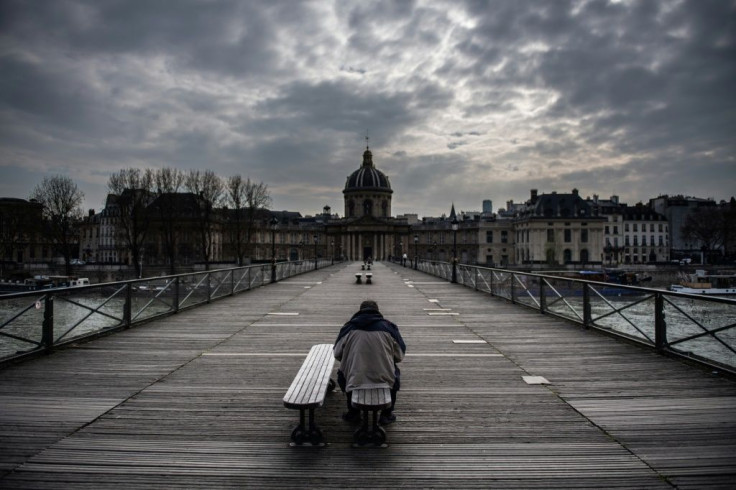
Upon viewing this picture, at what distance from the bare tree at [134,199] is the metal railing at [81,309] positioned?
4230 centimetres

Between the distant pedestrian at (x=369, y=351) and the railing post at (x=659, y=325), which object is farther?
the railing post at (x=659, y=325)

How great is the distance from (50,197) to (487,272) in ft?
173

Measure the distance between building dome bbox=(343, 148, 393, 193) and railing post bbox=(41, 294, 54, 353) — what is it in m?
107

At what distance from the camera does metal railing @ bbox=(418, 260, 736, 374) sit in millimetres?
6910

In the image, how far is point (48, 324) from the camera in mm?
8484

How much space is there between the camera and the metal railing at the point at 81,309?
24.9 ft

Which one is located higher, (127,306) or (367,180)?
(367,180)

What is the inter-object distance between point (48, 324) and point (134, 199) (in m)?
50.8

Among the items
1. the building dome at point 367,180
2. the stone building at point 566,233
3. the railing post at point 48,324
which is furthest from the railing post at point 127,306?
the building dome at point 367,180

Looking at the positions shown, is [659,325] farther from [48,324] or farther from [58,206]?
[58,206]

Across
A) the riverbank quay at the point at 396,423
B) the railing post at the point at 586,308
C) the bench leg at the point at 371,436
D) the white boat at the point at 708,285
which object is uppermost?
the railing post at the point at 586,308

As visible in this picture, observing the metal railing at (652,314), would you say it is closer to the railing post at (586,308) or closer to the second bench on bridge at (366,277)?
the railing post at (586,308)

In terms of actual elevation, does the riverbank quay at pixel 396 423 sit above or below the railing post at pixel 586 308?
below

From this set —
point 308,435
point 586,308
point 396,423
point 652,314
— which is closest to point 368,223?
point 586,308
